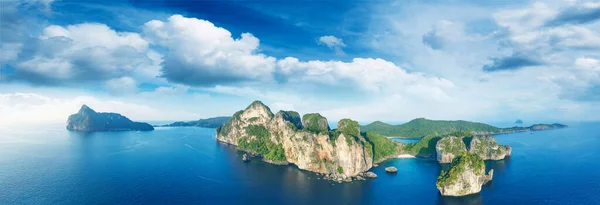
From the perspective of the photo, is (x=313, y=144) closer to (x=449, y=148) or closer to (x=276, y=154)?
(x=276, y=154)

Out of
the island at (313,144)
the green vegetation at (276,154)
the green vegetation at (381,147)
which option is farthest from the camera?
the green vegetation at (381,147)

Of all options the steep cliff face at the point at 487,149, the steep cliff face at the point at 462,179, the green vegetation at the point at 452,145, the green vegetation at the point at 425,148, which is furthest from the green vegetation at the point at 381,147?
the steep cliff face at the point at 462,179

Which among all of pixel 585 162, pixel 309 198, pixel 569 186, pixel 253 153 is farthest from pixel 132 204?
pixel 585 162

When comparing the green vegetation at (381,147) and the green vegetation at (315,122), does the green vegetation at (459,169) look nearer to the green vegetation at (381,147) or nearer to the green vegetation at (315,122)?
the green vegetation at (381,147)

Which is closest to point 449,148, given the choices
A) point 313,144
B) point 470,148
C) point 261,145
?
point 470,148

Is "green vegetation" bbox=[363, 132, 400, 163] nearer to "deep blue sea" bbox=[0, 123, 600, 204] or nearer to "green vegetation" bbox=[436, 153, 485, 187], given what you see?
"deep blue sea" bbox=[0, 123, 600, 204]

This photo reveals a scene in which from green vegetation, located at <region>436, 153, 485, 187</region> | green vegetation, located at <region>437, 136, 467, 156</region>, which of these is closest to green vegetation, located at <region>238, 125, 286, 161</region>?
green vegetation, located at <region>436, 153, 485, 187</region>
